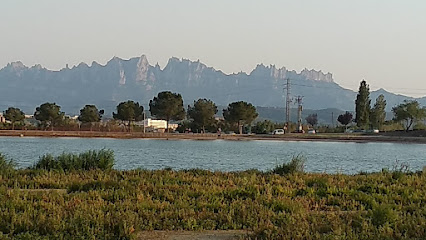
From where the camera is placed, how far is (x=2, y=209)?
9.13 metres

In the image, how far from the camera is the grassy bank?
793cm

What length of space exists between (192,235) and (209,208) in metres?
1.70

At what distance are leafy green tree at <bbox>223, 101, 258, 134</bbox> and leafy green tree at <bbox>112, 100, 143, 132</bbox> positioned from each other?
13245 mm

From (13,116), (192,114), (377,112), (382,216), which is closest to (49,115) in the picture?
(13,116)

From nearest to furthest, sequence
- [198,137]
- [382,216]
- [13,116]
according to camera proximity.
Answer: [382,216] < [198,137] < [13,116]

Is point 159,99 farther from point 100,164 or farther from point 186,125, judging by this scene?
point 100,164

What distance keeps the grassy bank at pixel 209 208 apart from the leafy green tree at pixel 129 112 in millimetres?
73899

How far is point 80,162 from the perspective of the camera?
18.1 m

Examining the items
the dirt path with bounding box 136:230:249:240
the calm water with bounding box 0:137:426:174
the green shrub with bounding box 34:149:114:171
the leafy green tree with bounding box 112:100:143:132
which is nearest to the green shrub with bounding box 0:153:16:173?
the green shrub with bounding box 34:149:114:171

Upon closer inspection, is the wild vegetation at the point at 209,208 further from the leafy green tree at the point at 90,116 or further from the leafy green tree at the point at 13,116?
the leafy green tree at the point at 13,116

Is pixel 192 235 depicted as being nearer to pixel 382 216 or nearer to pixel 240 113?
pixel 382 216

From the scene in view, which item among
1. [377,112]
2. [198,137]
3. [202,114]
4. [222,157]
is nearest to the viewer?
[222,157]

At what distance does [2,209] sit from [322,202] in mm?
5603

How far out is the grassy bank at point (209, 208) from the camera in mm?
7930
